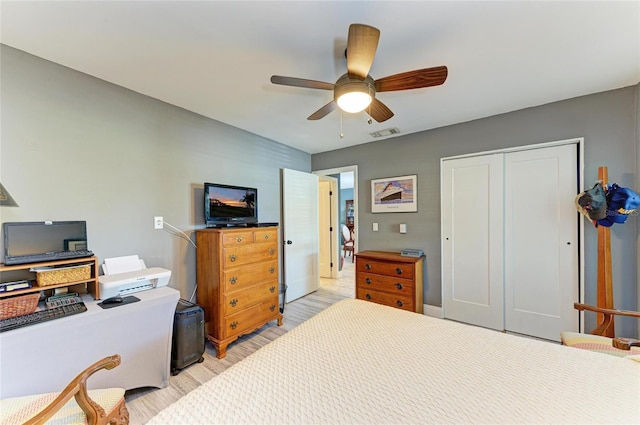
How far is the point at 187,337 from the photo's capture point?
2.03 metres

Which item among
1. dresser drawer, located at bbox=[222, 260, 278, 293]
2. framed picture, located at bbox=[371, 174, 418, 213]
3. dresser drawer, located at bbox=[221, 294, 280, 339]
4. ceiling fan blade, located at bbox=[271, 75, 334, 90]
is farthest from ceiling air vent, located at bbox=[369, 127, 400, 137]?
dresser drawer, located at bbox=[221, 294, 280, 339]

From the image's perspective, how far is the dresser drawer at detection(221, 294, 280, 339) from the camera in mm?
2279

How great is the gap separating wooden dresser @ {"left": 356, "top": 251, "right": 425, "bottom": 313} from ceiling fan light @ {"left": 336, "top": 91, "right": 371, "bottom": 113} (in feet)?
6.21

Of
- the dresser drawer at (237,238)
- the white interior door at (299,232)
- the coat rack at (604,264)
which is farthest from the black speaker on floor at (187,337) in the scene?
the coat rack at (604,264)

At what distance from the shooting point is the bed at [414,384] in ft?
2.58

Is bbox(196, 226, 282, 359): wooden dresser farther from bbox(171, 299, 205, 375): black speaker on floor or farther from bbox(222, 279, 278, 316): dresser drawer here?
bbox(171, 299, 205, 375): black speaker on floor

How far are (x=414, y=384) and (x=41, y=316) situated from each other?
200cm

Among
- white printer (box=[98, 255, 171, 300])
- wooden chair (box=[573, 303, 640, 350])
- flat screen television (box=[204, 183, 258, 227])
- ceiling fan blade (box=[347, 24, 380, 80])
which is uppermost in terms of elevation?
ceiling fan blade (box=[347, 24, 380, 80])

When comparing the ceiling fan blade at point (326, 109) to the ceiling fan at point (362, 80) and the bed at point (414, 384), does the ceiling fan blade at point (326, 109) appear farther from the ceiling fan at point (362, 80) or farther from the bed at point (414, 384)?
the bed at point (414, 384)

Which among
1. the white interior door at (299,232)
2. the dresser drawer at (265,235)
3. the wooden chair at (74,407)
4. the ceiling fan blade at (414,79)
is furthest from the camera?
the white interior door at (299,232)

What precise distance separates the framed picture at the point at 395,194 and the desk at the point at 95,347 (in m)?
2.74

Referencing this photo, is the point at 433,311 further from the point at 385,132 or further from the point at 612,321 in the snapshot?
the point at 385,132

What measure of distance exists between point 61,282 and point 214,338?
1.26 meters

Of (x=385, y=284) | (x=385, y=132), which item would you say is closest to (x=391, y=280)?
(x=385, y=284)
